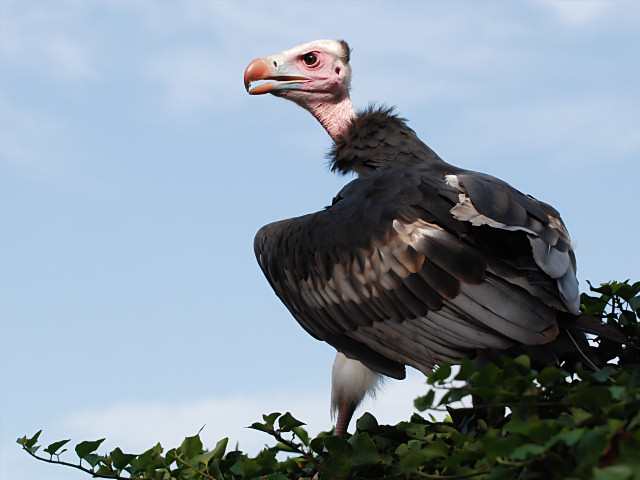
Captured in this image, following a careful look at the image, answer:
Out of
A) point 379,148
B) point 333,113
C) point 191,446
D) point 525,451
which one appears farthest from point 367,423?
point 333,113

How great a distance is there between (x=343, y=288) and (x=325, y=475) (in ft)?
5.52

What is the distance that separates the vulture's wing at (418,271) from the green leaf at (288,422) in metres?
1.11

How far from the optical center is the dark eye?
750 cm

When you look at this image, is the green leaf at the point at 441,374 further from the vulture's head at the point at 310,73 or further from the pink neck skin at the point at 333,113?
the vulture's head at the point at 310,73

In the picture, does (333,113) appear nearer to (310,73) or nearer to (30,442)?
(310,73)

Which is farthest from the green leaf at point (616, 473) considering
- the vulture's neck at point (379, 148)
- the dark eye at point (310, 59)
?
the dark eye at point (310, 59)

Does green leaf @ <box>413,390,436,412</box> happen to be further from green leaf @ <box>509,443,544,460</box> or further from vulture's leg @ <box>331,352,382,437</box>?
vulture's leg @ <box>331,352,382,437</box>

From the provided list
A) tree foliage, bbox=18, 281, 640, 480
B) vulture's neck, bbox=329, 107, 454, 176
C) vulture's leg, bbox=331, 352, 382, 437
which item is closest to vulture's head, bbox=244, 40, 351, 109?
vulture's neck, bbox=329, 107, 454, 176

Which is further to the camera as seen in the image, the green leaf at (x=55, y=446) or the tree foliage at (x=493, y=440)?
the green leaf at (x=55, y=446)

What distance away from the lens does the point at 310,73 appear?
24.5ft

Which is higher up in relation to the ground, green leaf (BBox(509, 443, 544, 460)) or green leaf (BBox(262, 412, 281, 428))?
green leaf (BBox(262, 412, 281, 428))

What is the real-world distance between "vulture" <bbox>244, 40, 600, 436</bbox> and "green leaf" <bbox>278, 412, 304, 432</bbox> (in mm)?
1113

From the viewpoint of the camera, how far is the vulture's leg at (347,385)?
5.69m

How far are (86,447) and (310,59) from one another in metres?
4.57
